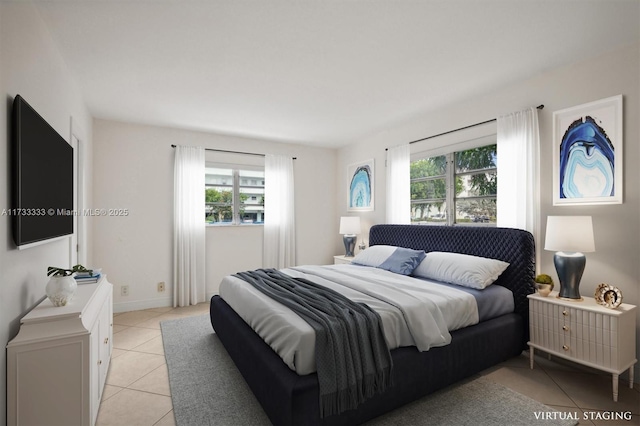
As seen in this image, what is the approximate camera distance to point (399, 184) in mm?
4359

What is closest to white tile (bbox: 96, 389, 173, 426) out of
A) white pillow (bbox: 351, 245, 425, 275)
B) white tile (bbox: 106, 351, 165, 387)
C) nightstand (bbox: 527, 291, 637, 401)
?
white tile (bbox: 106, 351, 165, 387)

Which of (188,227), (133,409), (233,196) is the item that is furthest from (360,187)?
(133,409)

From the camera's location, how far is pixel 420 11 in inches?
78.4

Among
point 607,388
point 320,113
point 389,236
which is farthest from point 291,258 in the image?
point 607,388

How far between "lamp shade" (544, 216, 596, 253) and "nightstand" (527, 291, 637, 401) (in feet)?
1.45

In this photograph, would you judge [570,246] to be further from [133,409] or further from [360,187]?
[133,409]

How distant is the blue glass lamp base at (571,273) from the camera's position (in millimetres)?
2453

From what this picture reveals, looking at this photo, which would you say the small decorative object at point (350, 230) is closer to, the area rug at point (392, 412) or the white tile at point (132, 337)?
the area rug at point (392, 412)

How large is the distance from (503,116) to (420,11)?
5.63 feet

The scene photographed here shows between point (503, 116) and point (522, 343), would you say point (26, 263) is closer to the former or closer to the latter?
point (522, 343)

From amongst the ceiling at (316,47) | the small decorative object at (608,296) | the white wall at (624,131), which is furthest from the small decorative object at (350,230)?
the small decorative object at (608,296)

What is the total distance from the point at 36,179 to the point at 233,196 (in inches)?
131

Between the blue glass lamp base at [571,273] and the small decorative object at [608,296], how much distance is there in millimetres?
129

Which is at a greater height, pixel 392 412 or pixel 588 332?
pixel 588 332
